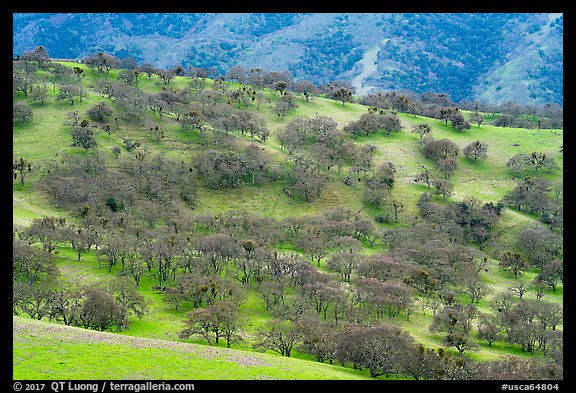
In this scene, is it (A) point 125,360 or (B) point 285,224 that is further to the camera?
(B) point 285,224

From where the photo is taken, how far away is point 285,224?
11425 cm

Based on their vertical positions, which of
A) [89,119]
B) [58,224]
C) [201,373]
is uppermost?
[89,119]

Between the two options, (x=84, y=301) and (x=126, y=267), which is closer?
(x=84, y=301)

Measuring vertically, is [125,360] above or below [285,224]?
below

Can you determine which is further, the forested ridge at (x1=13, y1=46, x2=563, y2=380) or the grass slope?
the forested ridge at (x1=13, y1=46, x2=563, y2=380)

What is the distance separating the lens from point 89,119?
14562cm

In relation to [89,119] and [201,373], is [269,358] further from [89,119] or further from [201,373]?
[89,119]

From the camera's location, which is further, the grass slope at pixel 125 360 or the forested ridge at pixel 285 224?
the forested ridge at pixel 285 224

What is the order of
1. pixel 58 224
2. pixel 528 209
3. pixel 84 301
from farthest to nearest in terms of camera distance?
pixel 528 209, pixel 58 224, pixel 84 301

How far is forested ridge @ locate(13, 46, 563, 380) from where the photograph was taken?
66.0 metres

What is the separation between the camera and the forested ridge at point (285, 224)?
6600 centimetres
